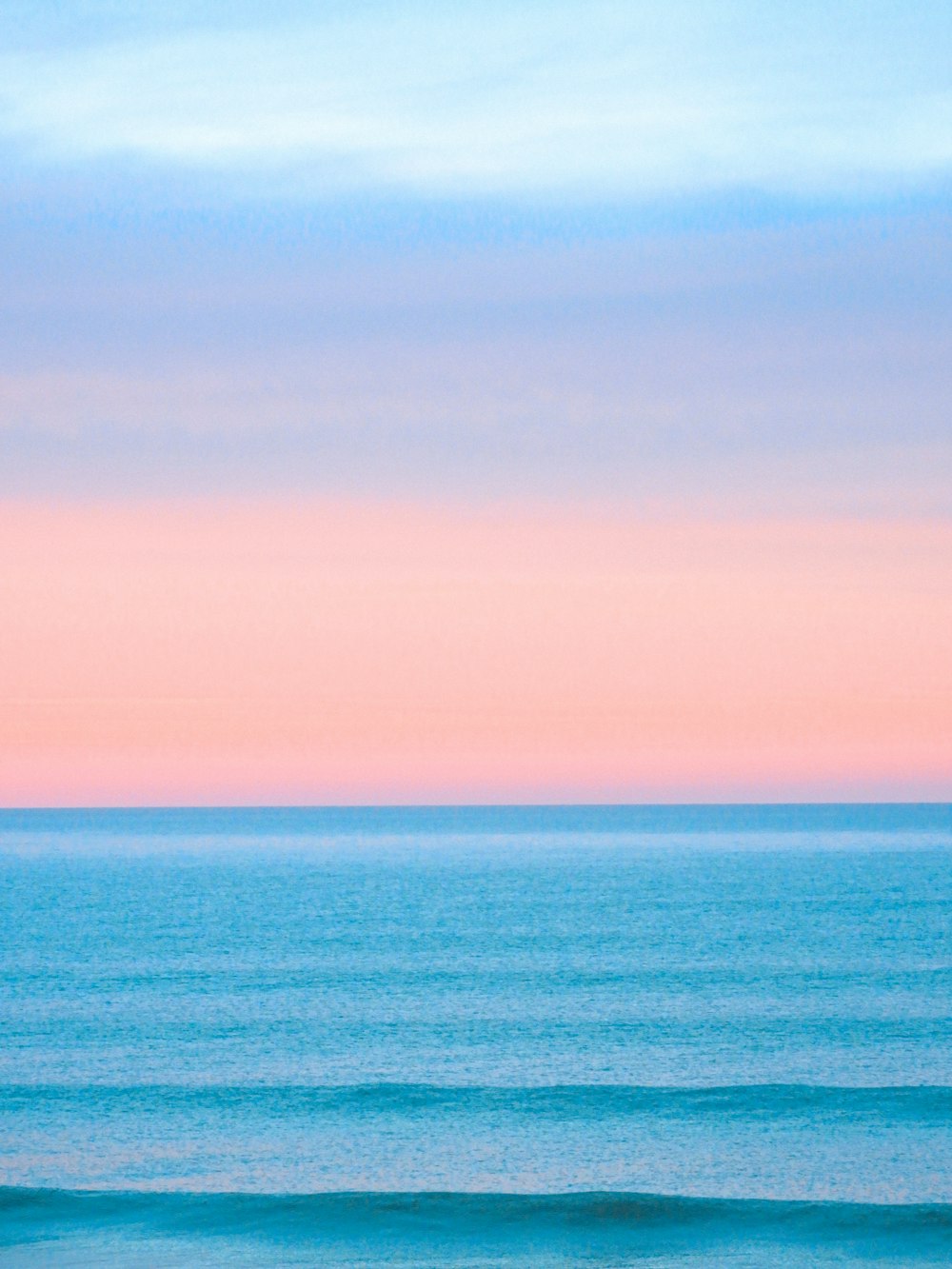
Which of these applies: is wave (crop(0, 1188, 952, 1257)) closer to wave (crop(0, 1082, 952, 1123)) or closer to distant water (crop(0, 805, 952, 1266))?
distant water (crop(0, 805, 952, 1266))

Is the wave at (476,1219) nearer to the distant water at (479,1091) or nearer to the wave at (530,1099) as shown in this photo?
the distant water at (479,1091)

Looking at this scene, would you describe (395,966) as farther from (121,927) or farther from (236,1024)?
(121,927)

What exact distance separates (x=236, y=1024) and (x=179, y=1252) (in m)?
22.5

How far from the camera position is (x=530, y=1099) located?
31.5 m

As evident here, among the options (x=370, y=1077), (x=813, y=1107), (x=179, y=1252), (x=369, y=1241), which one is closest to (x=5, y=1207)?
(x=179, y=1252)

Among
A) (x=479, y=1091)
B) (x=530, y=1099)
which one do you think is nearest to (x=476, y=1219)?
(x=530, y=1099)

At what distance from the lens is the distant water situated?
68.2 feet

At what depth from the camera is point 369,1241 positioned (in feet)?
67.1

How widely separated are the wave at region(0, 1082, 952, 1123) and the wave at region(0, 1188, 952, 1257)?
853 centimetres

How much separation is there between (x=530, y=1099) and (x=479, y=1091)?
5.00 feet

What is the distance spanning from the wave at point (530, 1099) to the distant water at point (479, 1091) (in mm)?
109

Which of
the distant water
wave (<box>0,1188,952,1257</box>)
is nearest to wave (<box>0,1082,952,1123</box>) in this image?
the distant water

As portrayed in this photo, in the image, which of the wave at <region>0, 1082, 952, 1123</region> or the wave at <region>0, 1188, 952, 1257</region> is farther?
the wave at <region>0, 1082, 952, 1123</region>

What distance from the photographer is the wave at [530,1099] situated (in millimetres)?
30328
